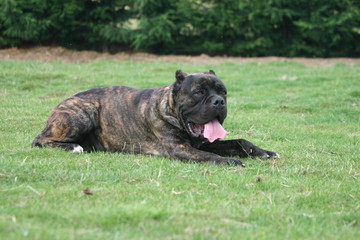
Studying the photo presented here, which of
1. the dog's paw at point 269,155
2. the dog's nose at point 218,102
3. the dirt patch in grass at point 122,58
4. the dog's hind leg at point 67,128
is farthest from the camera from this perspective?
the dirt patch in grass at point 122,58

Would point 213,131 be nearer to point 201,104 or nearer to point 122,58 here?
point 201,104

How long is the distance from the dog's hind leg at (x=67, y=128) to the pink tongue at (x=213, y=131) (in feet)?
5.61

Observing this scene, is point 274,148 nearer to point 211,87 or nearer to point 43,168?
point 211,87

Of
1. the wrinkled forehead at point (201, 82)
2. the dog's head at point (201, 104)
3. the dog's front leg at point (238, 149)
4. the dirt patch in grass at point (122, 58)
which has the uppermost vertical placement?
the wrinkled forehead at point (201, 82)

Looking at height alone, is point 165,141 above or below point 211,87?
below

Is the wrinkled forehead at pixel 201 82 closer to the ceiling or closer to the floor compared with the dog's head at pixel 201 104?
closer to the ceiling

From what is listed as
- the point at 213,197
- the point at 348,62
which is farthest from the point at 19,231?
the point at 348,62

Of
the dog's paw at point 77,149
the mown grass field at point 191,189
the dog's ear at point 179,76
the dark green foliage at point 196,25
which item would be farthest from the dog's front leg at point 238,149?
the dark green foliage at point 196,25

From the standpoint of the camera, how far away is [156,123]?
Answer: 686 cm

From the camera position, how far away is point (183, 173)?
18.2 feet

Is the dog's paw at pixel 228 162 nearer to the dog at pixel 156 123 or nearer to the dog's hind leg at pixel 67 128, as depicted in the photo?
the dog at pixel 156 123

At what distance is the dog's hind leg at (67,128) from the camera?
6984 mm

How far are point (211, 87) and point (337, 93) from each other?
7241 millimetres

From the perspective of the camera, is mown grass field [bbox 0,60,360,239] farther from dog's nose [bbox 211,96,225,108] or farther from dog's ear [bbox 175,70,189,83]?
dog's ear [bbox 175,70,189,83]
